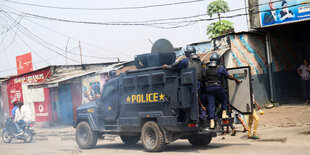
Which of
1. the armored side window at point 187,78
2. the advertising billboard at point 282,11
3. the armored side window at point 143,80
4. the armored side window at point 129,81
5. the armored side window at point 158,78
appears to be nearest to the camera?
the armored side window at point 187,78

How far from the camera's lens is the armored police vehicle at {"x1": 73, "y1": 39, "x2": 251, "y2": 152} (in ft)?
30.3

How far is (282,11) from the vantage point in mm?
16375

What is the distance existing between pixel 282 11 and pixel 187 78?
30.2ft

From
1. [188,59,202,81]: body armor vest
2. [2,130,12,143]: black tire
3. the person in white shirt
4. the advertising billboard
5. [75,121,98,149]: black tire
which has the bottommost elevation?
[2,130,12,143]: black tire

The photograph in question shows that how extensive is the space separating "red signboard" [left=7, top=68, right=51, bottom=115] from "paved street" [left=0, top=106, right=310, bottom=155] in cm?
883

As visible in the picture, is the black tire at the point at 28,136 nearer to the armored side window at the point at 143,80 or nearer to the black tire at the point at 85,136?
the black tire at the point at 85,136

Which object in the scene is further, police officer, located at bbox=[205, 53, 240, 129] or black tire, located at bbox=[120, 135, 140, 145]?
black tire, located at bbox=[120, 135, 140, 145]

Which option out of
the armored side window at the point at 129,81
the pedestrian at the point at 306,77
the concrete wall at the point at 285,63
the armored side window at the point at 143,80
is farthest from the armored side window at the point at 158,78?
the concrete wall at the point at 285,63

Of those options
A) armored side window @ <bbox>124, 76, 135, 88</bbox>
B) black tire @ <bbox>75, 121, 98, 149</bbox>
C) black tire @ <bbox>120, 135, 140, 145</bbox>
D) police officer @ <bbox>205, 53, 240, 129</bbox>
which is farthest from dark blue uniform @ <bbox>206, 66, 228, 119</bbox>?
black tire @ <bbox>75, 121, 98, 149</bbox>

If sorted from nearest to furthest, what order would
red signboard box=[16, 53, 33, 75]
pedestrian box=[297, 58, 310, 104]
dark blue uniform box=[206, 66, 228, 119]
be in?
1. dark blue uniform box=[206, 66, 228, 119]
2. pedestrian box=[297, 58, 310, 104]
3. red signboard box=[16, 53, 33, 75]

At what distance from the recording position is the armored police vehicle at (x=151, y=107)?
9.24m

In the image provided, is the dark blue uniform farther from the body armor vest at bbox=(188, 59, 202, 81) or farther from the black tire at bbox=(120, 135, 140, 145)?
the black tire at bbox=(120, 135, 140, 145)

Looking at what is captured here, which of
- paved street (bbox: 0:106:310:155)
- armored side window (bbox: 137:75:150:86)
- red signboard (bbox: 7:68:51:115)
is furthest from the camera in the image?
A: red signboard (bbox: 7:68:51:115)

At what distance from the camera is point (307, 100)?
55.8ft
